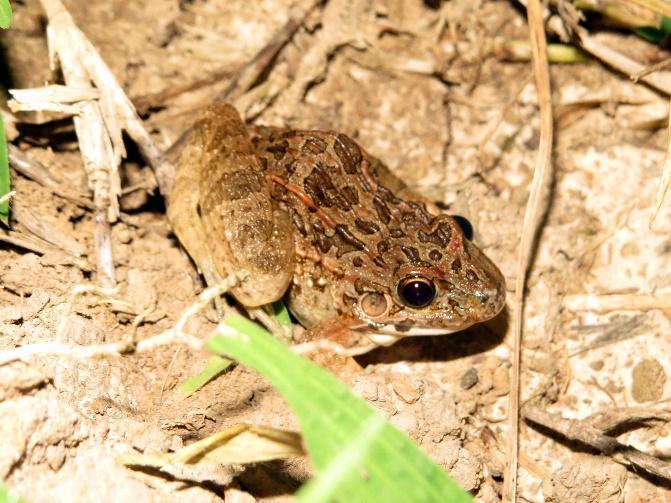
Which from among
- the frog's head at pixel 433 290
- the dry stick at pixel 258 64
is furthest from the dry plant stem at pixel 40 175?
the frog's head at pixel 433 290

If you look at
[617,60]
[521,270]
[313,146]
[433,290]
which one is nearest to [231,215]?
[313,146]

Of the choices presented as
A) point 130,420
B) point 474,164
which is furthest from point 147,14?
point 130,420

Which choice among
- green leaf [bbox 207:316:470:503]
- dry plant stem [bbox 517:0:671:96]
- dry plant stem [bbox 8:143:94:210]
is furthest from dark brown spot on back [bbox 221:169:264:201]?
dry plant stem [bbox 517:0:671:96]

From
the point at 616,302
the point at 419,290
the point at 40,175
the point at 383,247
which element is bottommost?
the point at 616,302

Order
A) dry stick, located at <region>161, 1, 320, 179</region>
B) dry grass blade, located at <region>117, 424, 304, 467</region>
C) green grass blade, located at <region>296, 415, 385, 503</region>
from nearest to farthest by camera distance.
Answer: green grass blade, located at <region>296, 415, 385, 503</region>
dry grass blade, located at <region>117, 424, 304, 467</region>
dry stick, located at <region>161, 1, 320, 179</region>

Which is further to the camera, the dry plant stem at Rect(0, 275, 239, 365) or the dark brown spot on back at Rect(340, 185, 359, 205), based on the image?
the dark brown spot on back at Rect(340, 185, 359, 205)

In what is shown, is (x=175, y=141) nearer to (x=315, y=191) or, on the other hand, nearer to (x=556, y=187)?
(x=315, y=191)

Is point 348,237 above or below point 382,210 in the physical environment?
below

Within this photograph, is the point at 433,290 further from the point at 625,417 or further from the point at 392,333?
the point at 625,417

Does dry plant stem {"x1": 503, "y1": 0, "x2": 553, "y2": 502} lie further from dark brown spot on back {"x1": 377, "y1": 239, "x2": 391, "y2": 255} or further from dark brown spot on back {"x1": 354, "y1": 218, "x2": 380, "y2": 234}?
dark brown spot on back {"x1": 354, "y1": 218, "x2": 380, "y2": 234}
